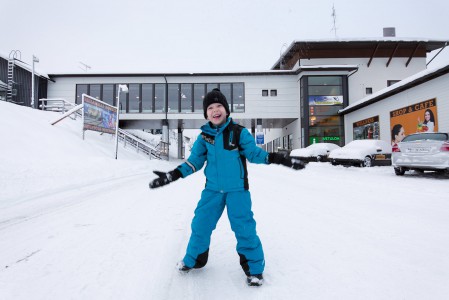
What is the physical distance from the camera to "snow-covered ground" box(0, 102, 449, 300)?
1636mm

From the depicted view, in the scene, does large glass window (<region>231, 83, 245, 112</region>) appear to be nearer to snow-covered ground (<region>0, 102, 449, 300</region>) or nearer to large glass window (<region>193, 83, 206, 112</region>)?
large glass window (<region>193, 83, 206, 112</region>)

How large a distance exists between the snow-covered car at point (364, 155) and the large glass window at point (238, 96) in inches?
435


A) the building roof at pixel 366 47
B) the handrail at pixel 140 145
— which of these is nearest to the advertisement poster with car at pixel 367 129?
the building roof at pixel 366 47

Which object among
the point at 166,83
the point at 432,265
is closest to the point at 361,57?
the point at 166,83

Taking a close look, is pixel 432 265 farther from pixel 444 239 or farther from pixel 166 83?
pixel 166 83

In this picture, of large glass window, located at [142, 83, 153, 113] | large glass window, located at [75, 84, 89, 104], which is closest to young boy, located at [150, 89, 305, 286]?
large glass window, located at [142, 83, 153, 113]

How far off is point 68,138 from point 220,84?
529 inches

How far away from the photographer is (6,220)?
3.19 m

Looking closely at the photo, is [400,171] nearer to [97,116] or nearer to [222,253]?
[222,253]

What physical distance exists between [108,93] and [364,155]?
20636mm

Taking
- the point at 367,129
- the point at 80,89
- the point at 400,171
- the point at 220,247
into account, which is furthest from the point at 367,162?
the point at 80,89

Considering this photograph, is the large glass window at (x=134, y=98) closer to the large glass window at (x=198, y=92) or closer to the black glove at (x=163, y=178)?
the large glass window at (x=198, y=92)

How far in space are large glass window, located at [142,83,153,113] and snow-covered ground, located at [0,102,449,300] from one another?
18.1 meters

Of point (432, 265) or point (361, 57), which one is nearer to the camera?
point (432, 265)
